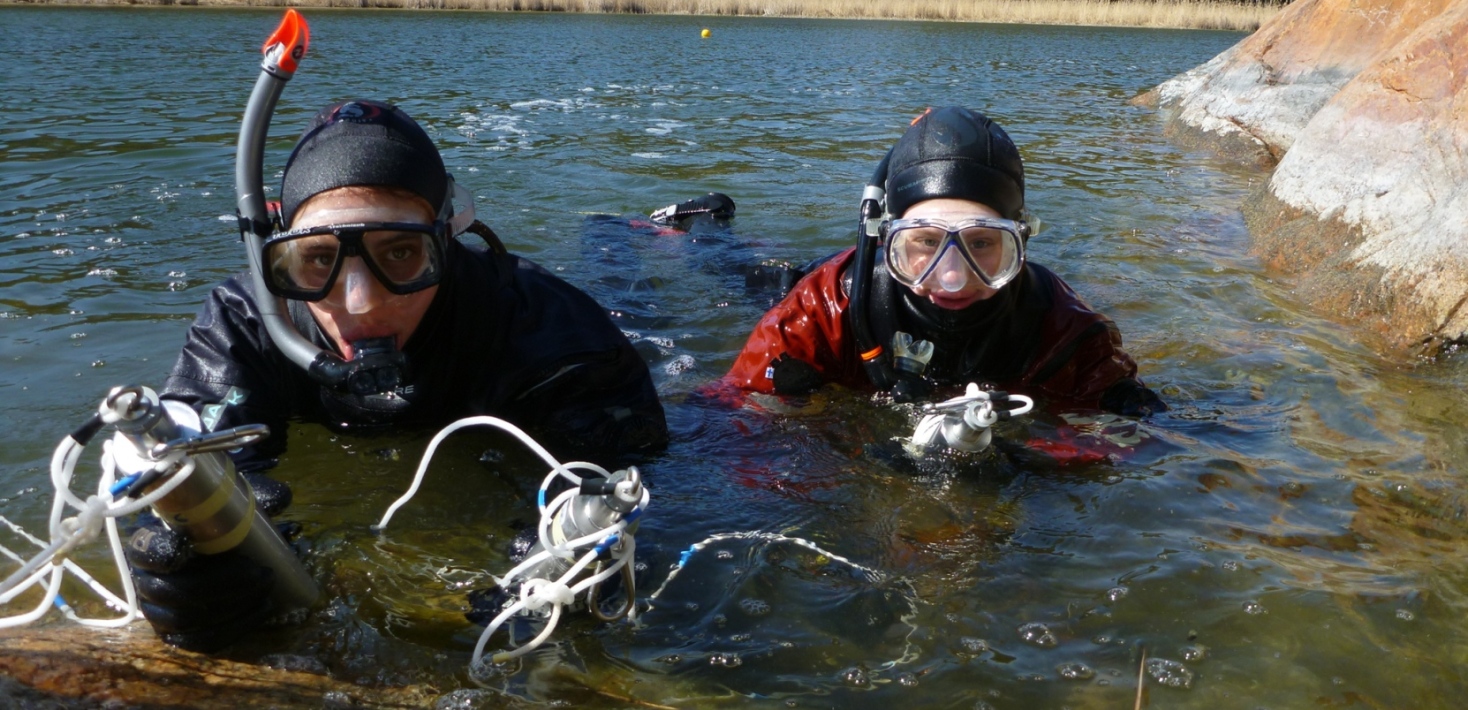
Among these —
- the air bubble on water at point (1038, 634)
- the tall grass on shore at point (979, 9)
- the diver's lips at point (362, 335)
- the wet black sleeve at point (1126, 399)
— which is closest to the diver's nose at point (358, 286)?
the diver's lips at point (362, 335)

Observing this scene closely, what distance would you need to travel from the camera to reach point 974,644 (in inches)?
103

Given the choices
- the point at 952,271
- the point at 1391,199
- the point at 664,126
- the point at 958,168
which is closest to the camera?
the point at 952,271

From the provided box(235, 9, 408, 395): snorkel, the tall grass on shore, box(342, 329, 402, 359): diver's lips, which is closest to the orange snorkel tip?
box(235, 9, 408, 395): snorkel

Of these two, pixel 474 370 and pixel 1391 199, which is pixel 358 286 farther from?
pixel 1391 199

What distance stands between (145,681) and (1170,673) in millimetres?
2155

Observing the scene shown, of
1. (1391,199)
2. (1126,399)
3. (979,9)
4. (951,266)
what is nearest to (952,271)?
(951,266)

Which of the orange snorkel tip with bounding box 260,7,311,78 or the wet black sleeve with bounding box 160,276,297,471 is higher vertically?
the orange snorkel tip with bounding box 260,7,311,78

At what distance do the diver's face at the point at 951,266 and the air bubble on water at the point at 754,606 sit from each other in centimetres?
121

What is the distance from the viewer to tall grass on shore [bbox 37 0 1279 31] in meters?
30.5

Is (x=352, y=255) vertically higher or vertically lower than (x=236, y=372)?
higher

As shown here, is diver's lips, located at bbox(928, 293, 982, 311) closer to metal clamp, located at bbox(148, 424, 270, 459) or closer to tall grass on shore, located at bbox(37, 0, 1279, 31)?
metal clamp, located at bbox(148, 424, 270, 459)

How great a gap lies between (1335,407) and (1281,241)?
2.60 metres

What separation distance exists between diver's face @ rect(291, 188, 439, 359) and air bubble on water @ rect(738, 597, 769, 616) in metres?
1.08

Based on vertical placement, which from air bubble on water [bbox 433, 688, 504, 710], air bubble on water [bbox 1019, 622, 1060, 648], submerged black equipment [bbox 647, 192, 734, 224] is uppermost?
submerged black equipment [bbox 647, 192, 734, 224]
